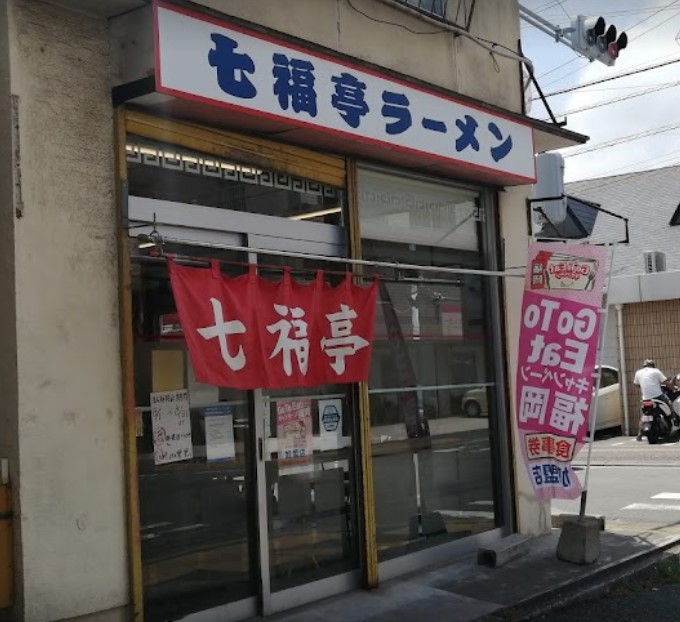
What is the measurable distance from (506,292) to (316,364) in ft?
10.1

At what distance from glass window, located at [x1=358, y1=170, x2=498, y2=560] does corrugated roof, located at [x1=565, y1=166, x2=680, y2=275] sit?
14.9m

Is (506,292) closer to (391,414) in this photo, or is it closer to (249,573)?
(391,414)

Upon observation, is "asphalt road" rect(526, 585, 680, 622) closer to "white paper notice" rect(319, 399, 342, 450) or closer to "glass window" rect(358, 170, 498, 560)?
"glass window" rect(358, 170, 498, 560)

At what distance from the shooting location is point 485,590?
675cm

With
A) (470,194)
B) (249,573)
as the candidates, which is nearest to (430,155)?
(470,194)

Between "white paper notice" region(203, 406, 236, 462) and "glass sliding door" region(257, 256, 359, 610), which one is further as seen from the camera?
"glass sliding door" region(257, 256, 359, 610)

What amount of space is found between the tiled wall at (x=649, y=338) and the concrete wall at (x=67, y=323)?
16.7m

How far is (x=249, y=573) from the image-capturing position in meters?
6.14

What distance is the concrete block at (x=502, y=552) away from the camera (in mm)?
7480

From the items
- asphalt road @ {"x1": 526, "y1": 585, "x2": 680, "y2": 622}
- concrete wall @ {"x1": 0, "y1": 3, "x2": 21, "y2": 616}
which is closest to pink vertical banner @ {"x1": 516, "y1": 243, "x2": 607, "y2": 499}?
asphalt road @ {"x1": 526, "y1": 585, "x2": 680, "y2": 622}

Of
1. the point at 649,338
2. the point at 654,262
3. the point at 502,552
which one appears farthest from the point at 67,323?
the point at 654,262

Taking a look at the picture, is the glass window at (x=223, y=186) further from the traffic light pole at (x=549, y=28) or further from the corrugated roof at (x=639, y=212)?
the corrugated roof at (x=639, y=212)

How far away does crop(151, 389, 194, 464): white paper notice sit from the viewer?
221 inches

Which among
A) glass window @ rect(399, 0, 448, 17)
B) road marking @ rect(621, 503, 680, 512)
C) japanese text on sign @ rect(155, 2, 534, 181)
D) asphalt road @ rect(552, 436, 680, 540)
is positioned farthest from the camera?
road marking @ rect(621, 503, 680, 512)
